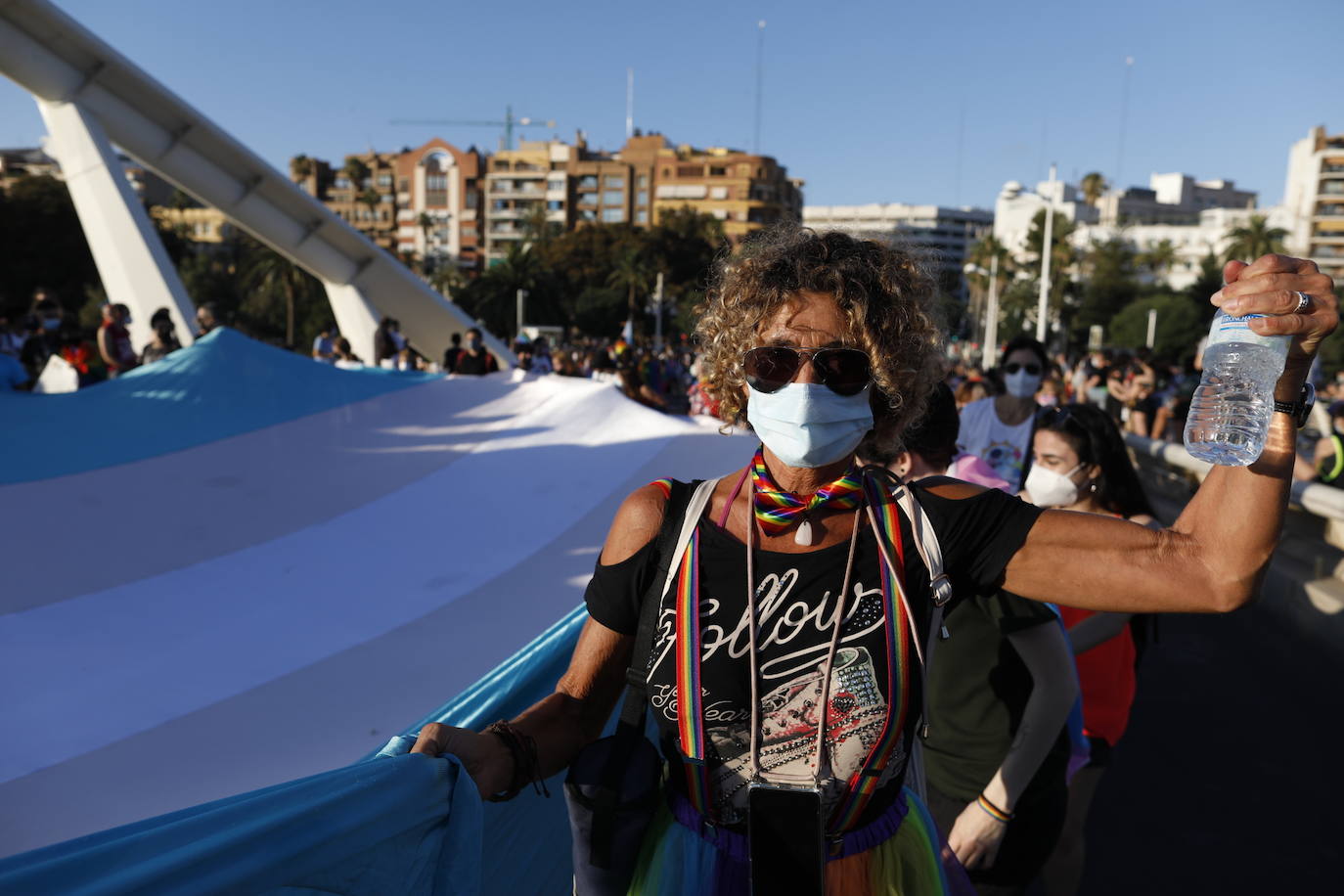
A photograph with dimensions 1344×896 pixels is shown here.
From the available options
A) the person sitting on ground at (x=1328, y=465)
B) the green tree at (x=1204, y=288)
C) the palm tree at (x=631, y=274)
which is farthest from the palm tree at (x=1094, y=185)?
the person sitting on ground at (x=1328, y=465)

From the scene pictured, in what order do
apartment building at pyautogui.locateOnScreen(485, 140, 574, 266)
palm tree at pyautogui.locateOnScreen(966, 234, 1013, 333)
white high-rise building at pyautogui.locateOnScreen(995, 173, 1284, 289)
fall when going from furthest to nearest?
apartment building at pyautogui.locateOnScreen(485, 140, 574, 266) → white high-rise building at pyautogui.locateOnScreen(995, 173, 1284, 289) → palm tree at pyautogui.locateOnScreen(966, 234, 1013, 333)

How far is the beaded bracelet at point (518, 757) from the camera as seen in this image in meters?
1.93

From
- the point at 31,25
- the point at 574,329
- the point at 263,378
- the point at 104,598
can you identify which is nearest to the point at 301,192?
the point at 31,25

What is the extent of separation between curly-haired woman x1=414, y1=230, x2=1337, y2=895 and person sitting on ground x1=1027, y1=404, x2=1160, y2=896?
1100 millimetres

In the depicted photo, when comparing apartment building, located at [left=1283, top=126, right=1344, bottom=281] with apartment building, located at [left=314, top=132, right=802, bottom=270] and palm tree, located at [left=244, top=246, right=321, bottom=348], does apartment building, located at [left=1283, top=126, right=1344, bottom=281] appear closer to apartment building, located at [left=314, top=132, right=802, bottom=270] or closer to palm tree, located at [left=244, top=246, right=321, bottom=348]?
apartment building, located at [left=314, top=132, right=802, bottom=270]

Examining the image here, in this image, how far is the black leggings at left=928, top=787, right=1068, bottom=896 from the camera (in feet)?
9.41

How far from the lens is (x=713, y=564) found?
192cm

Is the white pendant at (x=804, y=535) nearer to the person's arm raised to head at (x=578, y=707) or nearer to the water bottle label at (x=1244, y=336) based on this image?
the person's arm raised to head at (x=578, y=707)

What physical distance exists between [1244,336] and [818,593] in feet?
2.65

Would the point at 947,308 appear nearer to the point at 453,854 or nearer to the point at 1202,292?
the point at 453,854

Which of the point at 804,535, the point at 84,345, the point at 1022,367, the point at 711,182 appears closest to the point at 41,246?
the point at 84,345

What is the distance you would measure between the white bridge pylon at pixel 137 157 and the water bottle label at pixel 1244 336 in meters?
20.6

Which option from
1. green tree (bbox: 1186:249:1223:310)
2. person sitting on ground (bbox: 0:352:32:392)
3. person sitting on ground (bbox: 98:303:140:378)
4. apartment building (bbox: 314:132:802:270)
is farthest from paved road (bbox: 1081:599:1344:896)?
apartment building (bbox: 314:132:802:270)

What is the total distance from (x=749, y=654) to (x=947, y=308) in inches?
36.2
